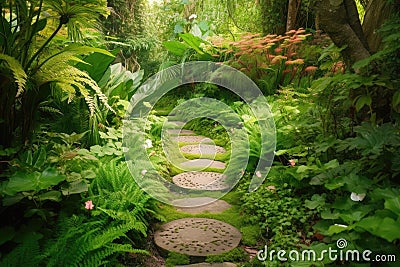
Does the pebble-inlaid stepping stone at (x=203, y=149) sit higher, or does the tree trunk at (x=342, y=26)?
the tree trunk at (x=342, y=26)

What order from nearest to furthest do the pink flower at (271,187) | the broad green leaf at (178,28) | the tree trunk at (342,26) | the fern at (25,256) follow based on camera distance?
the fern at (25,256), the tree trunk at (342,26), the pink flower at (271,187), the broad green leaf at (178,28)

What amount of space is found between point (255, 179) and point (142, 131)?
1137 millimetres

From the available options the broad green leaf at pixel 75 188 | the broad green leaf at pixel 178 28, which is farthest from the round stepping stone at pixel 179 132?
the broad green leaf at pixel 178 28

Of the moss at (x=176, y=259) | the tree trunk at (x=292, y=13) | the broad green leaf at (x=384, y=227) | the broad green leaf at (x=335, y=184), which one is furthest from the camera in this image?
the tree trunk at (x=292, y=13)

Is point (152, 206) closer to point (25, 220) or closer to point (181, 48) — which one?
point (25, 220)

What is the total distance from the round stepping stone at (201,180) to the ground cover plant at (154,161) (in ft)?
0.29

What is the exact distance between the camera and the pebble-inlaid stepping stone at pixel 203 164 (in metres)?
3.18

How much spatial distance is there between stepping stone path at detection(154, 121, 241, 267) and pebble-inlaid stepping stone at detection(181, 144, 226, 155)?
33 centimetres

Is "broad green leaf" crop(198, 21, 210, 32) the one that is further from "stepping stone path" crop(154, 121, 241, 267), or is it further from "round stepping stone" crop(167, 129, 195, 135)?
"stepping stone path" crop(154, 121, 241, 267)

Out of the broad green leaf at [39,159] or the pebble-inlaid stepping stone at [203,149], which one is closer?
the broad green leaf at [39,159]

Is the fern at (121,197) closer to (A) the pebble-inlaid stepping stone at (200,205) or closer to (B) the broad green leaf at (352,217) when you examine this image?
(A) the pebble-inlaid stepping stone at (200,205)

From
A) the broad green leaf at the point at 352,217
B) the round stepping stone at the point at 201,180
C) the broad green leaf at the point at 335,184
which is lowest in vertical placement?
the round stepping stone at the point at 201,180

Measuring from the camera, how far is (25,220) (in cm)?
177

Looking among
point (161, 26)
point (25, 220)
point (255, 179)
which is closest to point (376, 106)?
point (255, 179)
